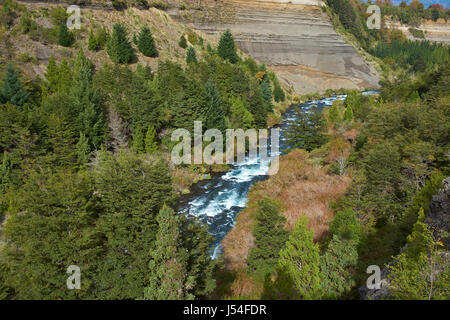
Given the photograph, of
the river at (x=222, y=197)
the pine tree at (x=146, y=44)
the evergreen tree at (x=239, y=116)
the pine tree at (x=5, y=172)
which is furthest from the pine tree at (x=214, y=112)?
the pine tree at (x=5, y=172)

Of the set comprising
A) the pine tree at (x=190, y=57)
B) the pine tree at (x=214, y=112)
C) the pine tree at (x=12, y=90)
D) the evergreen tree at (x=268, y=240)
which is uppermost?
the pine tree at (x=190, y=57)

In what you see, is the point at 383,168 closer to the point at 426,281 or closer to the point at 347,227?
the point at 347,227

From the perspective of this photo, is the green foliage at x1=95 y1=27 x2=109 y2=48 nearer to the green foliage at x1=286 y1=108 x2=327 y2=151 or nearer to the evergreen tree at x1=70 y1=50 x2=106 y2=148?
the evergreen tree at x1=70 y1=50 x2=106 y2=148

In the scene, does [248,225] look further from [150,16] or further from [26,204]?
[150,16]

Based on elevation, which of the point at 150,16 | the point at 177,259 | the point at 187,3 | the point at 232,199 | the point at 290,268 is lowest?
the point at 232,199

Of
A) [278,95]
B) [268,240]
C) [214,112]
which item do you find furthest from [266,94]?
[268,240]

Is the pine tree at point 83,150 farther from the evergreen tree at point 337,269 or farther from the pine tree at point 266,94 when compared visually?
the pine tree at point 266,94
